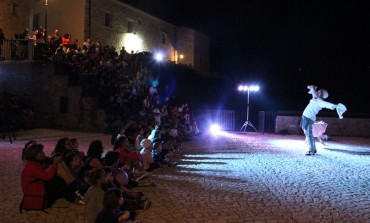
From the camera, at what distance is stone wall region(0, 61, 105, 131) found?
870 inches

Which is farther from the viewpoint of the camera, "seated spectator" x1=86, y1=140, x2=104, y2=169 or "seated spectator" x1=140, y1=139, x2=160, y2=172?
"seated spectator" x1=140, y1=139, x2=160, y2=172

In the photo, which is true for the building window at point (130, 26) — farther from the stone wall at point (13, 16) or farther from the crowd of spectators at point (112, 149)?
the stone wall at point (13, 16)

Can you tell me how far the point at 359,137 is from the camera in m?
23.4

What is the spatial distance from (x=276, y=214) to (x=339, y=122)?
59.7 ft

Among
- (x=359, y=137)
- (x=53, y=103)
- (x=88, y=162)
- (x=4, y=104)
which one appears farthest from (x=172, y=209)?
(x=359, y=137)

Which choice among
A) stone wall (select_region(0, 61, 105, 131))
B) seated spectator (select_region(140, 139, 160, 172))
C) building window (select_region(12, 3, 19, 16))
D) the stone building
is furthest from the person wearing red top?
building window (select_region(12, 3, 19, 16))

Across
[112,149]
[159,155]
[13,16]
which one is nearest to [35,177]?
[159,155]

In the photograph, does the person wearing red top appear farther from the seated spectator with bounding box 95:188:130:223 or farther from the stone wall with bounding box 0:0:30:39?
the stone wall with bounding box 0:0:30:39

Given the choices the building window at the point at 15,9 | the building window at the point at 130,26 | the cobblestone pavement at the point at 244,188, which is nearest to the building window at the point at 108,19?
the building window at the point at 130,26

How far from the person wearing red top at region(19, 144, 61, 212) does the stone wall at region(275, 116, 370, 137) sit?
61.5ft

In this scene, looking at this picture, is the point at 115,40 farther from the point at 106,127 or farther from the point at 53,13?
the point at 106,127

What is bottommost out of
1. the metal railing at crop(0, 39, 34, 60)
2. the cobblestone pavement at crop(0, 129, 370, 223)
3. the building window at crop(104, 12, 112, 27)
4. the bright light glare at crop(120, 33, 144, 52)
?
the cobblestone pavement at crop(0, 129, 370, 223)

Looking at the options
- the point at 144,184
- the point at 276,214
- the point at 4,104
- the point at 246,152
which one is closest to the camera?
the point at 276,214

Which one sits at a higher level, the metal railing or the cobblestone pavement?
the metal railing
